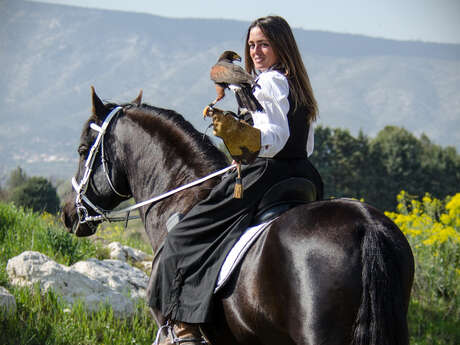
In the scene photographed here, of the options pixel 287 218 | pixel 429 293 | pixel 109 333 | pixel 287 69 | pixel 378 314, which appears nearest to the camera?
pixel 378 314

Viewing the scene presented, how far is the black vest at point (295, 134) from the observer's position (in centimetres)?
296

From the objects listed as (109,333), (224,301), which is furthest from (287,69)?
(109,333)

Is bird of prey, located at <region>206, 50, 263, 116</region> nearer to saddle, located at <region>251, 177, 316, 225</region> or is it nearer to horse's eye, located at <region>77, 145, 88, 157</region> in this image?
saddle, located at <region>251, 177, 316, 225</region>

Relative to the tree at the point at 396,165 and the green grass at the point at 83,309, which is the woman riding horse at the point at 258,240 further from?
the tree at the point at 396,165

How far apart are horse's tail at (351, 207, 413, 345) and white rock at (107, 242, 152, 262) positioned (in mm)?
5306

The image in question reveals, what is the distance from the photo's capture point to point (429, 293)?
702cm

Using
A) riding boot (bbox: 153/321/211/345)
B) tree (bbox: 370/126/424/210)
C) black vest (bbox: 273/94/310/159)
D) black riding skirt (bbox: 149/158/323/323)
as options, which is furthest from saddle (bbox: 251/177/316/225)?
tree (bbox: 370/126/424/210)

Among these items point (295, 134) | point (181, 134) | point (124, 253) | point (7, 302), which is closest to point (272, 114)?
point (295, 134)

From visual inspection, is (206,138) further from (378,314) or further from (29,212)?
(29,212)

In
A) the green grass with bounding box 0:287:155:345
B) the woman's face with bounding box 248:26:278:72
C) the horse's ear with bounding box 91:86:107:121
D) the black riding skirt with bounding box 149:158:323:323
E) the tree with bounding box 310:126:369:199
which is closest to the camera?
the black riding skirt with bounding box 149:158:323:323

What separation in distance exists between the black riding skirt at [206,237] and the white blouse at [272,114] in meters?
0.17

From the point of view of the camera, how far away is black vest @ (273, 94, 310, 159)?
2955 mm

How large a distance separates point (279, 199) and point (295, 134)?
0.40 metres

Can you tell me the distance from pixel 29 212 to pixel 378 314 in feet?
22.0
